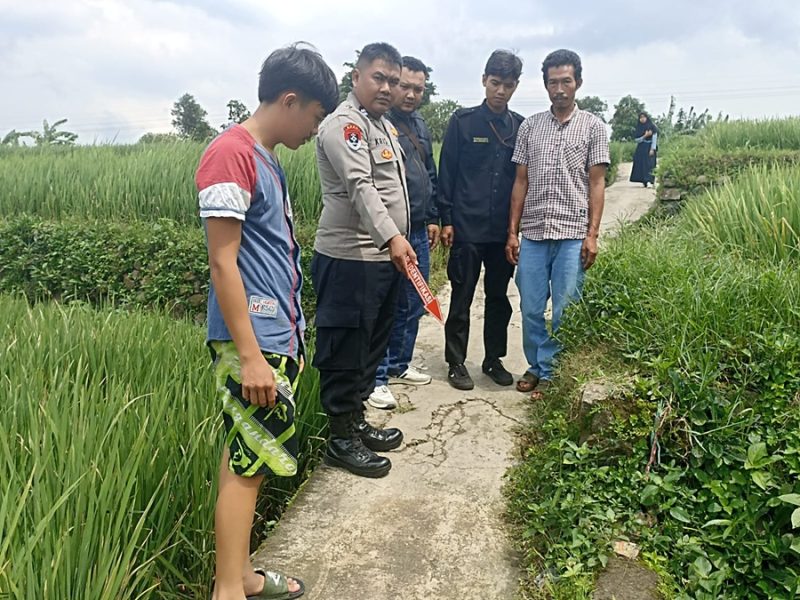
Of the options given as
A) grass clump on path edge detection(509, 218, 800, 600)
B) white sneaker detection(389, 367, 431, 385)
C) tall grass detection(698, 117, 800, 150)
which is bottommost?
white sneaker detection(389, 367, 431, 385)

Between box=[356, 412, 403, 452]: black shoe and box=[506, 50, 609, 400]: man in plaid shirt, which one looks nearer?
box=[356, 412, 403, 452]: black shoe

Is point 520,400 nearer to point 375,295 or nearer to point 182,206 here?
point 375,295

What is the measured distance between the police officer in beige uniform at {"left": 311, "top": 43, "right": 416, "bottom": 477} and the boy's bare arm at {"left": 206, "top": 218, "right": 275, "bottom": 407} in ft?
2.95

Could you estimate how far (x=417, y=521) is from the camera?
225cm

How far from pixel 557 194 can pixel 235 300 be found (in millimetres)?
2152

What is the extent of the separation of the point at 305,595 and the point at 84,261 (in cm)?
476

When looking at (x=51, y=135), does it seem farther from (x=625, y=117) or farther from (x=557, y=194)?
(x=625, y=117)

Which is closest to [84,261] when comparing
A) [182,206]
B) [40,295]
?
[40,295]

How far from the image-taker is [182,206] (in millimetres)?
6156

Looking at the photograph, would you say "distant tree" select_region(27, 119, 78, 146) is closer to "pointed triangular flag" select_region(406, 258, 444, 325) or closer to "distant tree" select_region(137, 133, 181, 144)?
"distant tree" select_region(137, 133, 181, 144)

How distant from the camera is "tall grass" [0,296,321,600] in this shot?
4.44 ft

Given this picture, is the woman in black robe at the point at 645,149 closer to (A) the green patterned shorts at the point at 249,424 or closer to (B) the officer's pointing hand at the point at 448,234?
(B) the officer's pointing hand at the point at 448,234

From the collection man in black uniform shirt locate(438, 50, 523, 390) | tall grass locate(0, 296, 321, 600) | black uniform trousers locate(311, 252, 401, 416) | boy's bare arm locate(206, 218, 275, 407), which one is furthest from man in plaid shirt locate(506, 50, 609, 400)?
boy's bare arm locate(206, 218, 275, 407)

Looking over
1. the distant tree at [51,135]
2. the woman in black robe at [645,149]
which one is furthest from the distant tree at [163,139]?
the woman in black robe at [645,149]
